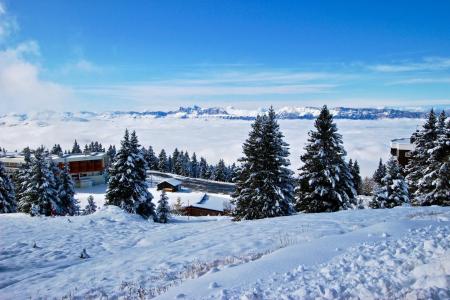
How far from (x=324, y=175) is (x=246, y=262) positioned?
19.0 metres

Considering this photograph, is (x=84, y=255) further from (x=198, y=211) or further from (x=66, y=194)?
(x=198, y=211)

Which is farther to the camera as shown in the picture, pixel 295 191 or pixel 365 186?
pixel 365 186

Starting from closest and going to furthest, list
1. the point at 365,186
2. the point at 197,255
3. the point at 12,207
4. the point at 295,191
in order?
the point at 197,255, the point at 295,191, the point at 12,207, the point at 365,186

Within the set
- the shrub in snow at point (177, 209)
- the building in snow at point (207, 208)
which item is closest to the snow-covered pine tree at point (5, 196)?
the shrub in snow at point (177, 209)

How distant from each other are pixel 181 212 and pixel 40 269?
4604 cm

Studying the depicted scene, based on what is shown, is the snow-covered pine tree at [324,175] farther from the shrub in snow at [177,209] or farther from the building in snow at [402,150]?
the building in snow at [402,150]

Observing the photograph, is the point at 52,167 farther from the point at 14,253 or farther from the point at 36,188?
the point at 14,253

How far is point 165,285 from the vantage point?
24.6 ft

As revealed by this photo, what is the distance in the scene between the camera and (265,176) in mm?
27094

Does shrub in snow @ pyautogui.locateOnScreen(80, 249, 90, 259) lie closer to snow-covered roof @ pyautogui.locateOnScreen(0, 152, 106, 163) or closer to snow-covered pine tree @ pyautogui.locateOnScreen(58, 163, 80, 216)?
snow-covered pine tree @ pyautogui.locateOnScreen(58, 163, 80, 216)

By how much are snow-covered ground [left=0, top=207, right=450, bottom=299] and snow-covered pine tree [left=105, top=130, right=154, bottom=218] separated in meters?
15.8

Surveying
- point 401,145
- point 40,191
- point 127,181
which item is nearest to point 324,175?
point 127,181

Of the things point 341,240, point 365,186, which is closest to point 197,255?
point 341,240

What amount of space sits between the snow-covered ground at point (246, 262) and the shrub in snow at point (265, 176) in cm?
1116
